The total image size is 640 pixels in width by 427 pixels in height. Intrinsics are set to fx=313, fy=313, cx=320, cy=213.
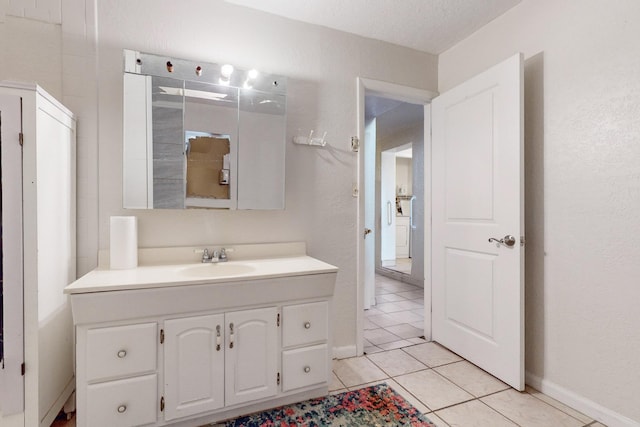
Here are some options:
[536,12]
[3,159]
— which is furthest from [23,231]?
[536,12]

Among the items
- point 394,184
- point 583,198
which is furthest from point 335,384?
point 394,184

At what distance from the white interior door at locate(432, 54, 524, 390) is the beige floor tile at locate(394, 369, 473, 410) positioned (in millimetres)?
330

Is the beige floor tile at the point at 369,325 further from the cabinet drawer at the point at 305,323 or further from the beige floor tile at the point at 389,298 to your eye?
the cabinet drawer at the point at 305,323

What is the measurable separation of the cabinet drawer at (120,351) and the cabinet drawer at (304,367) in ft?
2.12

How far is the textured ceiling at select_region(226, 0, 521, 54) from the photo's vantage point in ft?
6.51

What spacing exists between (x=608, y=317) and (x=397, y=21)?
215 cm

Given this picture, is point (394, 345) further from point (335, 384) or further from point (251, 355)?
point (251, 355)

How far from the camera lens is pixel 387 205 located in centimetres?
518

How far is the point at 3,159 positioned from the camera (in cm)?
125

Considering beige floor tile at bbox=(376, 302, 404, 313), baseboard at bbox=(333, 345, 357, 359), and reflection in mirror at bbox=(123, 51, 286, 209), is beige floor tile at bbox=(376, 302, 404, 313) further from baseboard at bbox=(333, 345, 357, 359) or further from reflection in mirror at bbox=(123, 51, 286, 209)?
reflection in mirror at bbox=(123, 51, 286, 209)

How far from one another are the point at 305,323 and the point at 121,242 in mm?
1057

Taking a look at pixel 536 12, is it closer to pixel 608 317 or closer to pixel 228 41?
pixel 608 317

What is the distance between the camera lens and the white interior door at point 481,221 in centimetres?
187

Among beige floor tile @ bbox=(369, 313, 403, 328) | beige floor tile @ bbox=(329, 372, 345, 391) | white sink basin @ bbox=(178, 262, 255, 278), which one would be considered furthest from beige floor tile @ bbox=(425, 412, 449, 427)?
beige floor tile @ bbox=(369, 313, 403, 328)
